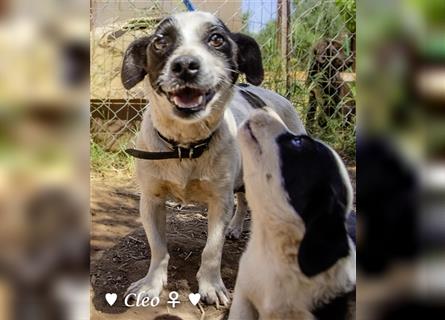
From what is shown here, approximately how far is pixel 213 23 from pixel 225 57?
0.23 ft

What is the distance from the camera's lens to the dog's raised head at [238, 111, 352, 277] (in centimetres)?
113

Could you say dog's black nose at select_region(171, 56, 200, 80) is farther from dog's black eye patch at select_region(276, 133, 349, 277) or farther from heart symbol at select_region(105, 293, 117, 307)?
heart symbol at select_region(105, 293, 117, 307)

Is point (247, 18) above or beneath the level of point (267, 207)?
above

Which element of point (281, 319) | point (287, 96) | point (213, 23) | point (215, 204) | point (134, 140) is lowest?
point (281, 319)

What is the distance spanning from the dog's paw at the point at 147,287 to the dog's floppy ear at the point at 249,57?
45cm

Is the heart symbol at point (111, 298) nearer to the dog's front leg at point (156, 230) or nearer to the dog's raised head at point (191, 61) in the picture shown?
the dog's front leg at point (156, 230)

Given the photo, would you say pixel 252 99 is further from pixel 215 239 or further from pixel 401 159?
pixel 401 159

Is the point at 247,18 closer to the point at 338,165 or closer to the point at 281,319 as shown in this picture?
the point at 338,165

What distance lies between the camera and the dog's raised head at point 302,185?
3.70 feet

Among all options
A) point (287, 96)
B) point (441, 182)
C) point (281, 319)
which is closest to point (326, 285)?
point (281, 319)

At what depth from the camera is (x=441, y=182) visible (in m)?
1.00

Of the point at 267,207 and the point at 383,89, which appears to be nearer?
the point at 383,89

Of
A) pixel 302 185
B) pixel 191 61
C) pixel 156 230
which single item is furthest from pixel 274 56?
pixel 156 230

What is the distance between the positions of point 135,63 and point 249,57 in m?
0.23
